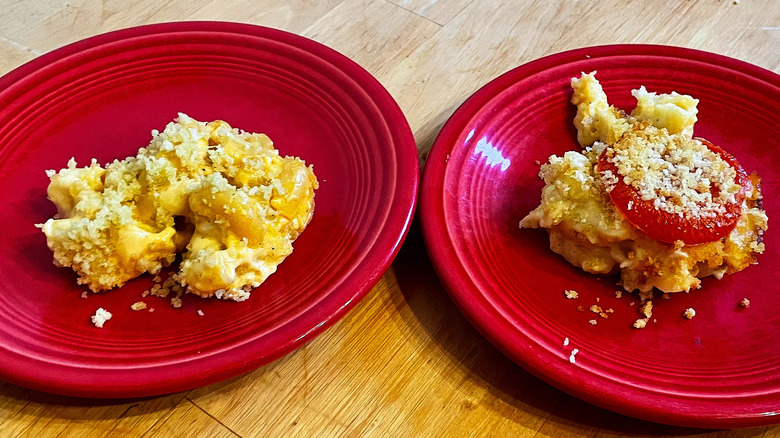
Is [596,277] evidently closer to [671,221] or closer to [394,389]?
[671,221]

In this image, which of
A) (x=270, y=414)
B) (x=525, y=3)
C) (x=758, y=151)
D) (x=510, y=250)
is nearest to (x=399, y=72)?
(x=525, y=3)

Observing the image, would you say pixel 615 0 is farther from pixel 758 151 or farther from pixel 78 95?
pixel 78 95

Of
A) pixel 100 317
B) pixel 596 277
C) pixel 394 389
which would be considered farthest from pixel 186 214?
pixel 596 277

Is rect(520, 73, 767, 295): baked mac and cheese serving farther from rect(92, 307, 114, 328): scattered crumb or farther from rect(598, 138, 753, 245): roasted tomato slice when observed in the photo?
rect(92, 307, 114, 328): scattered crumb

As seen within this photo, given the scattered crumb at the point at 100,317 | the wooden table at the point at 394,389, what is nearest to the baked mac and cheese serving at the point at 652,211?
the wooden table at the point at 394,389

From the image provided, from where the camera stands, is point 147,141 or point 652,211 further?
point 147,141

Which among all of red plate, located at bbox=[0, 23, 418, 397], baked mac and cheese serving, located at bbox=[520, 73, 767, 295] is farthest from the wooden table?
baked mac and cheese serving, located at bbox=[520, 73, 767, 295]

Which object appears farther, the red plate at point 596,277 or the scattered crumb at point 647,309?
the scattered crumb at point 647,309

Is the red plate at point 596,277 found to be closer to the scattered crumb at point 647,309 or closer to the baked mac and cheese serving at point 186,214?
the scattered crumb at point 647,309
